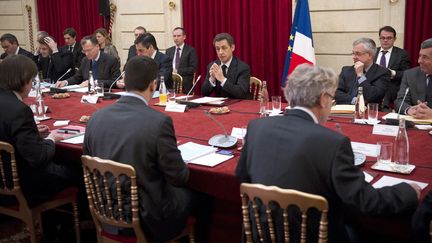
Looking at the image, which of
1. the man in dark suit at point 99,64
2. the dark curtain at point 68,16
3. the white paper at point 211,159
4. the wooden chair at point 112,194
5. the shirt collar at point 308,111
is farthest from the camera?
the dark curtain at point 68,16

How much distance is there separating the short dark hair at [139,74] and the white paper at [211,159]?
0.46 metres

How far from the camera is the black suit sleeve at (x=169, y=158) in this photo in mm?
2104

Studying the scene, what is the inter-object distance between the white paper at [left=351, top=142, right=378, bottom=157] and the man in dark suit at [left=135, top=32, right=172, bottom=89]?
2.83 m

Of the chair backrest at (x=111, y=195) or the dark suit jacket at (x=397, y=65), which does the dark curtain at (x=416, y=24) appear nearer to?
the dark suit jacket at (x=397, y=65)

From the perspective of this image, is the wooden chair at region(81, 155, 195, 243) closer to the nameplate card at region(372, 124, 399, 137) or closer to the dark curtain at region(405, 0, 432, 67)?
the nameplate card at region(372, 124, 399, 137)

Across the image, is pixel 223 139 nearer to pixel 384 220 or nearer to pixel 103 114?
pixel 103 114

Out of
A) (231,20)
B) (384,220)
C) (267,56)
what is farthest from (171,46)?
(384,220)

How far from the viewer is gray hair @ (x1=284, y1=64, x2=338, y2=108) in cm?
188

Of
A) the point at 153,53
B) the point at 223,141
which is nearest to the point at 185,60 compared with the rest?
the point at 153,53

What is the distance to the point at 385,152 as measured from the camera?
2213mm

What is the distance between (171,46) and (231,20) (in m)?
1.13

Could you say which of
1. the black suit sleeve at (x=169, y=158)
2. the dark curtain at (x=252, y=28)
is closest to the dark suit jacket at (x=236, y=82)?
the dark curtain at (x=252, y=28)

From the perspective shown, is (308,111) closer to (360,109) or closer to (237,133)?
(237,133)

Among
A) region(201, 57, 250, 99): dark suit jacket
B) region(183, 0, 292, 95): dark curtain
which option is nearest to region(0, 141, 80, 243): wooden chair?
region(201, 57, 250, 99): dark suit jacket
